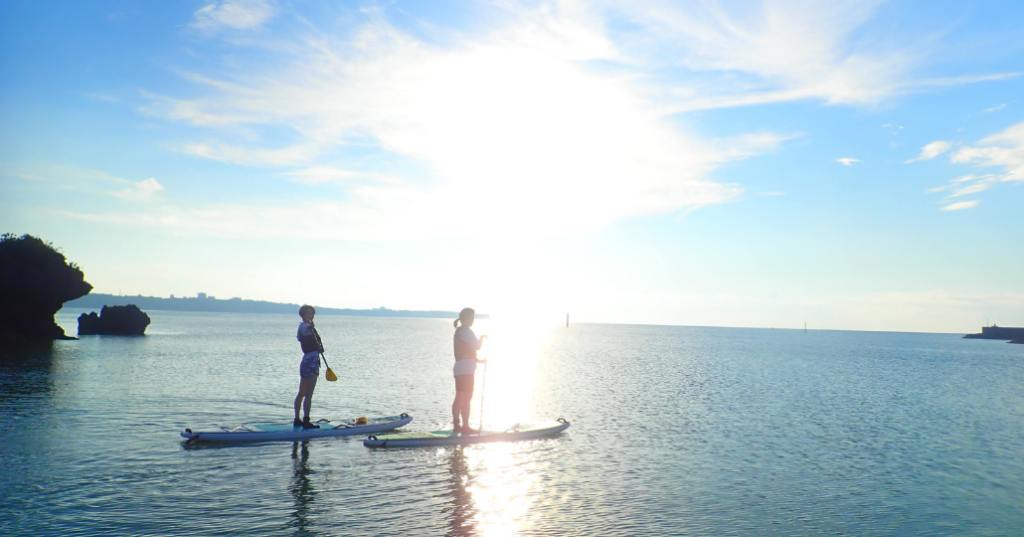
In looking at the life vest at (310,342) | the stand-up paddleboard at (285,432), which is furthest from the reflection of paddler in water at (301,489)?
the life vest at (310,342)

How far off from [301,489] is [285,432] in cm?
507

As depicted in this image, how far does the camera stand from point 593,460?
15.6 meters

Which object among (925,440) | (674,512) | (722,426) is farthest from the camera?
(722,426)

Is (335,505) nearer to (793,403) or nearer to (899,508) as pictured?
(899,508)

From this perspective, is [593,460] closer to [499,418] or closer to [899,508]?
[899,508]

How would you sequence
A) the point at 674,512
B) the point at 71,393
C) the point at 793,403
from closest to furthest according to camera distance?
the point at 674,512, the point at 71,393, the point at 793,403

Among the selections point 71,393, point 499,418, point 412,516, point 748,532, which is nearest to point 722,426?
point 499,418

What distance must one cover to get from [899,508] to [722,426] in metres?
10.2

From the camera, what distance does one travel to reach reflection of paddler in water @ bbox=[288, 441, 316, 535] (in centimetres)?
995

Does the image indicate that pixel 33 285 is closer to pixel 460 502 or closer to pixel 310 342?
pixel 310 342

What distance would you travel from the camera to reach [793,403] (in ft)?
99.8

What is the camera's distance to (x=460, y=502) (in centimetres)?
1134

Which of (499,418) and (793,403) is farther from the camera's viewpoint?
(793,403)

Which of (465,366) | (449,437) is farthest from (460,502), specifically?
(449,437)
